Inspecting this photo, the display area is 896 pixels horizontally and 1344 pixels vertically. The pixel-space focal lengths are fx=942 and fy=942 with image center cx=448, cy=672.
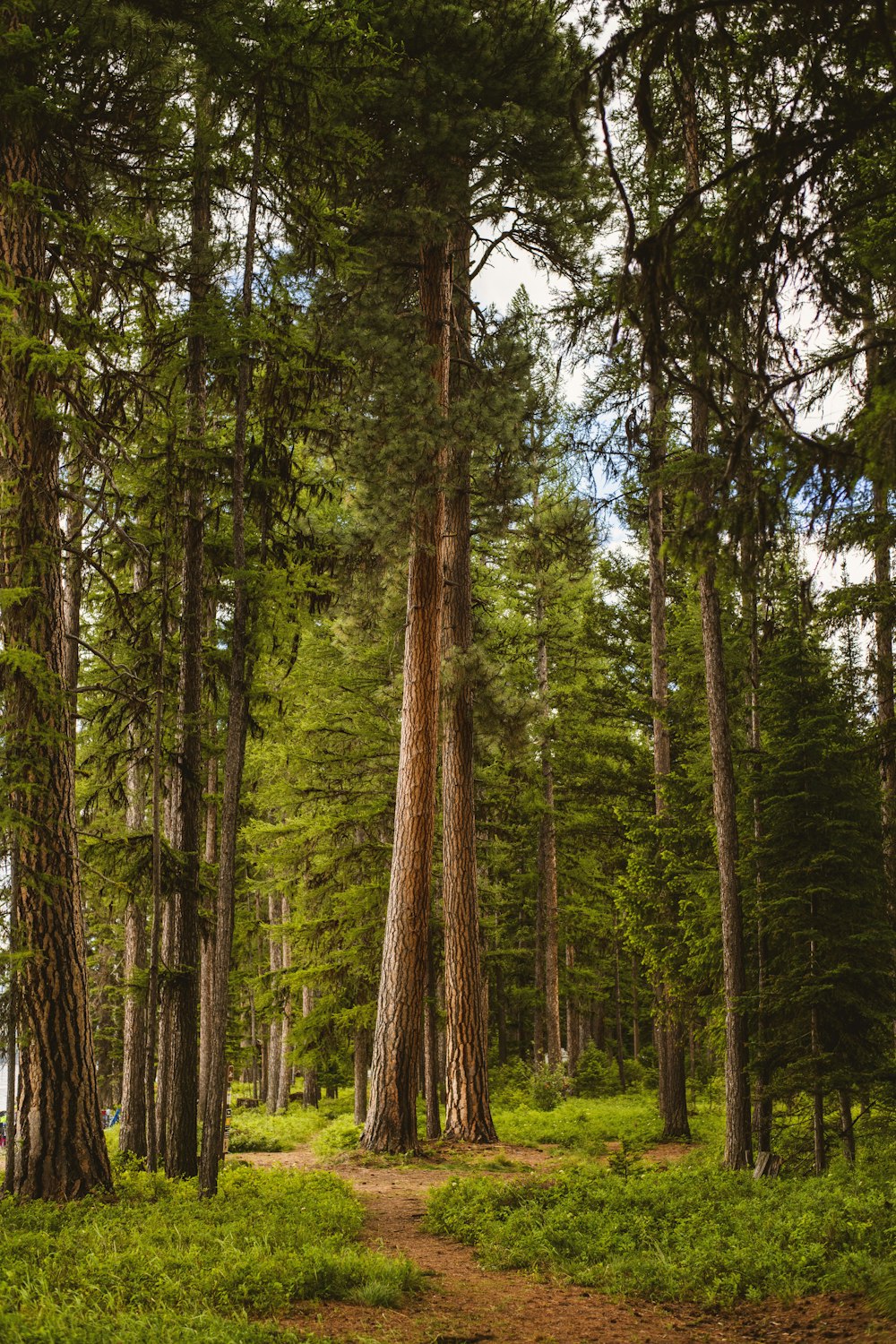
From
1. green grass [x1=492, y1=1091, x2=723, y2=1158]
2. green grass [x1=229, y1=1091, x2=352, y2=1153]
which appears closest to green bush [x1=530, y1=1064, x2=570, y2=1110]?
green grass [x1=492, y1=1091, x2=723, y2=1158]

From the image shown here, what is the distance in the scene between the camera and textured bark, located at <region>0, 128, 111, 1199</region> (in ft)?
25.3

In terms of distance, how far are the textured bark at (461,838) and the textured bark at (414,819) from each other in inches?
22.7

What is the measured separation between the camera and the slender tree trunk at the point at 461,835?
44.0 feet

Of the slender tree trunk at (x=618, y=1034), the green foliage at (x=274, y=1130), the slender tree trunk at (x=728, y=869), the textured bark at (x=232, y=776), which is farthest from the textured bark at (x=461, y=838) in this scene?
the slender tree trunk at (x=618, y=1034)

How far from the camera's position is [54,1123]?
7738 millimetres

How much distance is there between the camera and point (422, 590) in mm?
13289

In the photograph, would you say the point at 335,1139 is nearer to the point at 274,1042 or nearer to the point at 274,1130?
the point at 274,1130

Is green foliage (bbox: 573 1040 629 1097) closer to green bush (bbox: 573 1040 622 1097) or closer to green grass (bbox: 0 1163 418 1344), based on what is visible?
green bush (bbox: 573 1040 622 1097)

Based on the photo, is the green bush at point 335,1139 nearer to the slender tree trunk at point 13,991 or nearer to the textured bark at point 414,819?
the textured bark at point 414,819

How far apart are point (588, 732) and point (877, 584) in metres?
12.6

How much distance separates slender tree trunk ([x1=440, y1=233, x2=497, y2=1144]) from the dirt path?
605cm

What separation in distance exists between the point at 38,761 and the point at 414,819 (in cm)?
583

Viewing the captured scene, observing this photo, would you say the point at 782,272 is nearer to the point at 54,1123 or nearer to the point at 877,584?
the point at 877,584

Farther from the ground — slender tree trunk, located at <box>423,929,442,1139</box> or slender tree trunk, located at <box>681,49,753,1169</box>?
slender tree trunk, located at <box>681,49,753,1169</box>
